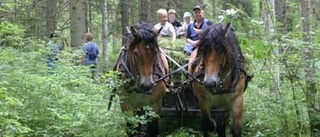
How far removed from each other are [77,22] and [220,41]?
470cm

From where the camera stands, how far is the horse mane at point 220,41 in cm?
664

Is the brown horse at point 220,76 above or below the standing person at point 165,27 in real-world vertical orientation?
below

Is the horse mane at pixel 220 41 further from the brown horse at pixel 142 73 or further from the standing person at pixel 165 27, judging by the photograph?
the standing person at pixel 165 27

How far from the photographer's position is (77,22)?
10461 mm

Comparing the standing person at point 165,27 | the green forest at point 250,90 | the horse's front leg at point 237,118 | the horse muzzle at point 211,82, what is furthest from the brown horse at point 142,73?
the standing person at point 165,27

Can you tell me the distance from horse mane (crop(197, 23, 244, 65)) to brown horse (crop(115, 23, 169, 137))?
2.24 feet

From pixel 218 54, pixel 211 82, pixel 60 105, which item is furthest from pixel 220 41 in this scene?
pixel 60 105

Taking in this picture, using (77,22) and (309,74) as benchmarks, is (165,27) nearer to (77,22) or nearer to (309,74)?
(77,22)

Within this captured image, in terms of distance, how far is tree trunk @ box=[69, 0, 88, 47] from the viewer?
410 inches

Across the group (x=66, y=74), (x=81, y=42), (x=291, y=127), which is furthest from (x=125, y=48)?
(x=81, y=42)

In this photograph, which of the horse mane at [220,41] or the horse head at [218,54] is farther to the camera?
the horse mane at [220,41]

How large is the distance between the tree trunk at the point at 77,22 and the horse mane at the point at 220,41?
435 cm

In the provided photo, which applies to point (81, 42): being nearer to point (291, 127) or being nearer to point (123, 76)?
point (123, 76)

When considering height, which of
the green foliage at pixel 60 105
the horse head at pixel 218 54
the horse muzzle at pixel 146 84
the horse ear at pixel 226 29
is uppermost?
the horse ear at pixel 226 29
